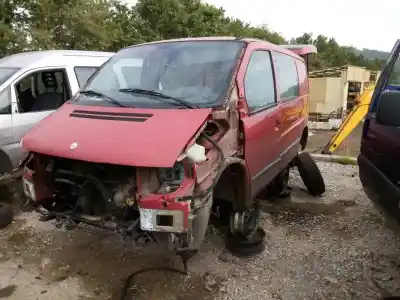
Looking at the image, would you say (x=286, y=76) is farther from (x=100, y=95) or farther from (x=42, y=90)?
(x=42, y=90)

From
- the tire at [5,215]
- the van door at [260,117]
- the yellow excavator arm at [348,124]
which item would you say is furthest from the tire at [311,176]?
the tire at [5,215]

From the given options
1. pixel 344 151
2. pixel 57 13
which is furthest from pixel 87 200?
pixel 57 13

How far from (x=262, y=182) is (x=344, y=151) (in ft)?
33.1

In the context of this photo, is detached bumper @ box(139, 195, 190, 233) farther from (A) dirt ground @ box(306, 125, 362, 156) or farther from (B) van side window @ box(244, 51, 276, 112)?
(A) dirt ground @ box(306, 125, 362, 156)

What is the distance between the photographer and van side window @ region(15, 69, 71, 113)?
17.6 feet

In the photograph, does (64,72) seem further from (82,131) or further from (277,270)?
(277,270)

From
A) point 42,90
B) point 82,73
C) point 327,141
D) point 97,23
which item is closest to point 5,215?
point 42,90

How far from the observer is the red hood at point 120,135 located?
272cm

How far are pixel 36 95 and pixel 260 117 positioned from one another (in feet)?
11.6

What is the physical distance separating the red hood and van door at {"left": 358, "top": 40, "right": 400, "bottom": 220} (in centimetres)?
140

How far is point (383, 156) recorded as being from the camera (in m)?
3.13

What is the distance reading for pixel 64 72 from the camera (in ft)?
19.1

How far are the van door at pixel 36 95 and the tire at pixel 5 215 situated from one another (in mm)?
928

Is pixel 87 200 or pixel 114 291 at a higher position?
pixel 87 200
